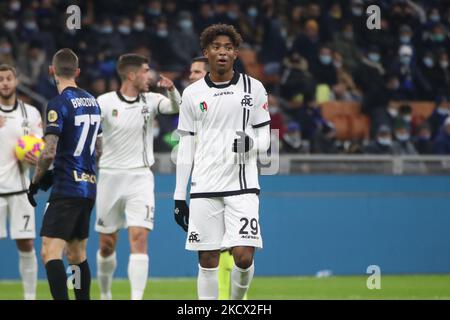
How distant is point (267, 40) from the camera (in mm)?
20438

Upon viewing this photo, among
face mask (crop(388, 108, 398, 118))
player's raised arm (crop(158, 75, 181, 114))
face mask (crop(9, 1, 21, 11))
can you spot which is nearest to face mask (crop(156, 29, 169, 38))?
face mask (crop(9, 1, 21, 11))

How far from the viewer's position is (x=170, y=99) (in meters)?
11.5

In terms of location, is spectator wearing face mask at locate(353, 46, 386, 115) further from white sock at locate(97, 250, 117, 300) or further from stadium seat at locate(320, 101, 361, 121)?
white sock at locate(97, 250, 117, 300)

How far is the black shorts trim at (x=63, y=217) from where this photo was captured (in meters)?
9.73

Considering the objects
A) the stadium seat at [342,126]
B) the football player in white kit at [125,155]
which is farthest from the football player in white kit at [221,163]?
the stadium seat at [342,126]

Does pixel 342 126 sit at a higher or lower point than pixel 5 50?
lower

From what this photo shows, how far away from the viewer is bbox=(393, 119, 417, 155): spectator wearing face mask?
59.5ft

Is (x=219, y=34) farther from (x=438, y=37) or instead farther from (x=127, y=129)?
(x=438, y=37)

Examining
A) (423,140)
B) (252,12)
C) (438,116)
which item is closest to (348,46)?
(252,12)

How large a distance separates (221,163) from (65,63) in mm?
1795

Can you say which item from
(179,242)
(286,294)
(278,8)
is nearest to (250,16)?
(278,8)

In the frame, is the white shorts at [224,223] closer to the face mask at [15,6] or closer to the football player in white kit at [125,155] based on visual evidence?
the football player in white kit at [125,155]

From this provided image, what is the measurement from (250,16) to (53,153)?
11.7 m

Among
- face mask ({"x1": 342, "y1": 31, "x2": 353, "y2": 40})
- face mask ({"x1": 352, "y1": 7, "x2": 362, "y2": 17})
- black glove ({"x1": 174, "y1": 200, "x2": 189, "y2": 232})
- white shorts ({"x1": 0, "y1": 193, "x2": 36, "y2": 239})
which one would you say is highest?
face mask ({"x1": 352, "y1": 7, "x2": 362, "y2": 17})
